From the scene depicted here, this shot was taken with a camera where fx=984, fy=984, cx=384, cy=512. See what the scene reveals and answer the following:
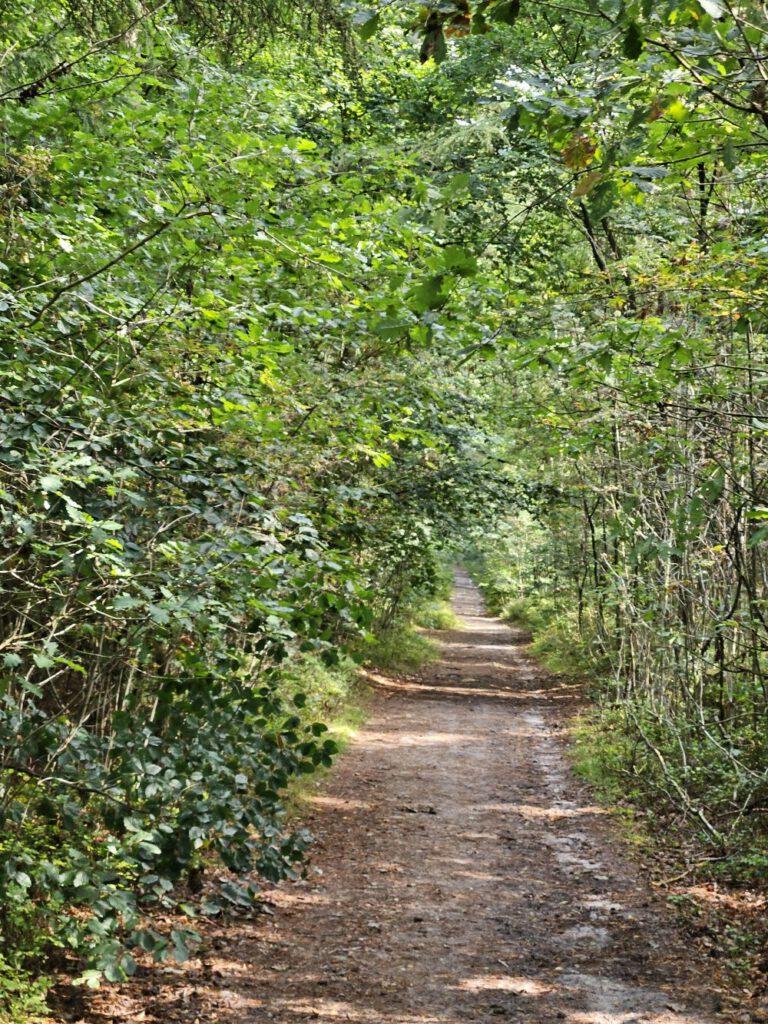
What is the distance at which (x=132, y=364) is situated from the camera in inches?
205

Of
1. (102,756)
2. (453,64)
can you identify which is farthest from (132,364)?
(453,64)

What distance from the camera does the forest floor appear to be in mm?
5512

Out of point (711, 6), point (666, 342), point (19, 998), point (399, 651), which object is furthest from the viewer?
point (399, 651)

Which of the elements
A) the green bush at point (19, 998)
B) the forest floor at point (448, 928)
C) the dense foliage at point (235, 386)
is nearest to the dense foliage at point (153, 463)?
the dense foliage at point (235, 386)

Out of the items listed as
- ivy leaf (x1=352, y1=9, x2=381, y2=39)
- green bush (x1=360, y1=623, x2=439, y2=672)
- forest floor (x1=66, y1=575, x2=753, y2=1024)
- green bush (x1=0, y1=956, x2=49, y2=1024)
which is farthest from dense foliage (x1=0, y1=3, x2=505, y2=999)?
green bush (x1=360, y1=623, x2=439, y2=672)

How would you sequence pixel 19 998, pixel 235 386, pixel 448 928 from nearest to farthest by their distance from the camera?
1. pixel 19 998
2. pixel 235 386
3. pixel 448 928

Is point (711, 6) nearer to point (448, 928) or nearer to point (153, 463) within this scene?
point (153, 463)

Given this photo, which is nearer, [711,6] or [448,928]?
[711,6]

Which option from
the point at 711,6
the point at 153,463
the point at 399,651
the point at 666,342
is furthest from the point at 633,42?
the point at 399,651

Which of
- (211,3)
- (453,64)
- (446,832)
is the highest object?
(453,64)

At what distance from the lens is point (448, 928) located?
6820mm

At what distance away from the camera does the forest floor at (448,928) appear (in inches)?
217

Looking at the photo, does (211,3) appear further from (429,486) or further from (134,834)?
(429,486)

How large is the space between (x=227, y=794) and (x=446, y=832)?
4.97 meters
